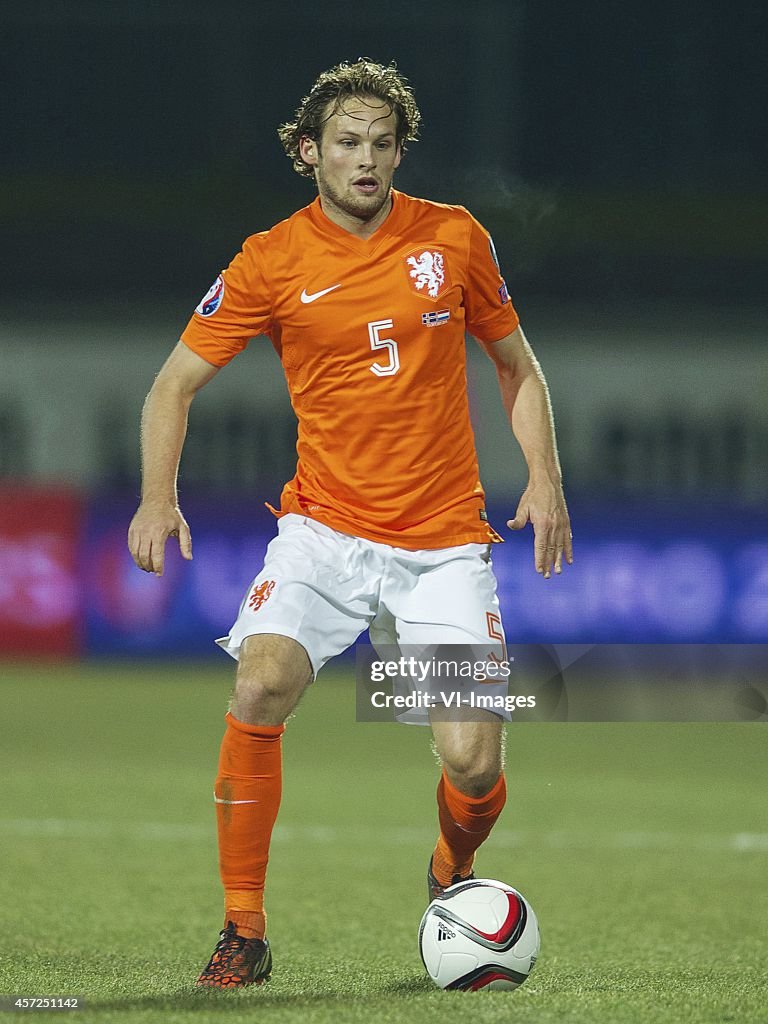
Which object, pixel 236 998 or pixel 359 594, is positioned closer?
pixel 236 998

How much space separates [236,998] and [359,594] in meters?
1.04

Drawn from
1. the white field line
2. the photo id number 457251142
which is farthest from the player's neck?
the white field line

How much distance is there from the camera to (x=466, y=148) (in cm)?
2091

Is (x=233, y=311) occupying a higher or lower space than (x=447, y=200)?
lower

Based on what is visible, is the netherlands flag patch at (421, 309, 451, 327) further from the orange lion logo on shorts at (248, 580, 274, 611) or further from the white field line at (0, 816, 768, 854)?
the white field line at (0, 816, 768, 854)

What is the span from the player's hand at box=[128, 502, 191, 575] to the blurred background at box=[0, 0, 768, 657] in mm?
14107

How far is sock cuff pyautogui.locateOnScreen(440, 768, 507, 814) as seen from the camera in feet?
14.6

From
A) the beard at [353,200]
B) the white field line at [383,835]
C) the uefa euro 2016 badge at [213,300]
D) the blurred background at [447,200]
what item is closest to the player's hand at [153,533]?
the uefa euro 2016 badge at [213,300]

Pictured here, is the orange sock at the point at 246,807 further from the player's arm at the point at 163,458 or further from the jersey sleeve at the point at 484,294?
the jersey sleeve at the point at 484,294

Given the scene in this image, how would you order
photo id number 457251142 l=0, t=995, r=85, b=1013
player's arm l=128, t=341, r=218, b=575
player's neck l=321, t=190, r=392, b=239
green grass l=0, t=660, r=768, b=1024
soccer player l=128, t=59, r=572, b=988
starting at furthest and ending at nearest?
player's neck l=321, t=190, r=392, b=239 → soccer player l=128, t=59, r=572, b=988 → player's arm l=128, t=341, r=218, b=575 → green grass l=0, t=660, r=768, b=1024 → photo id number 457251142 l=0, t=995, r=85, b=1013

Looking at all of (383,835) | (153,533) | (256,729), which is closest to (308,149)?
(153,533)

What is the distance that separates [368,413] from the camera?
172 inches

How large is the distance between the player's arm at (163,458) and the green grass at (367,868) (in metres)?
1.06

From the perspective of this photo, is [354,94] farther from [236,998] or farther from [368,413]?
[236,998]
